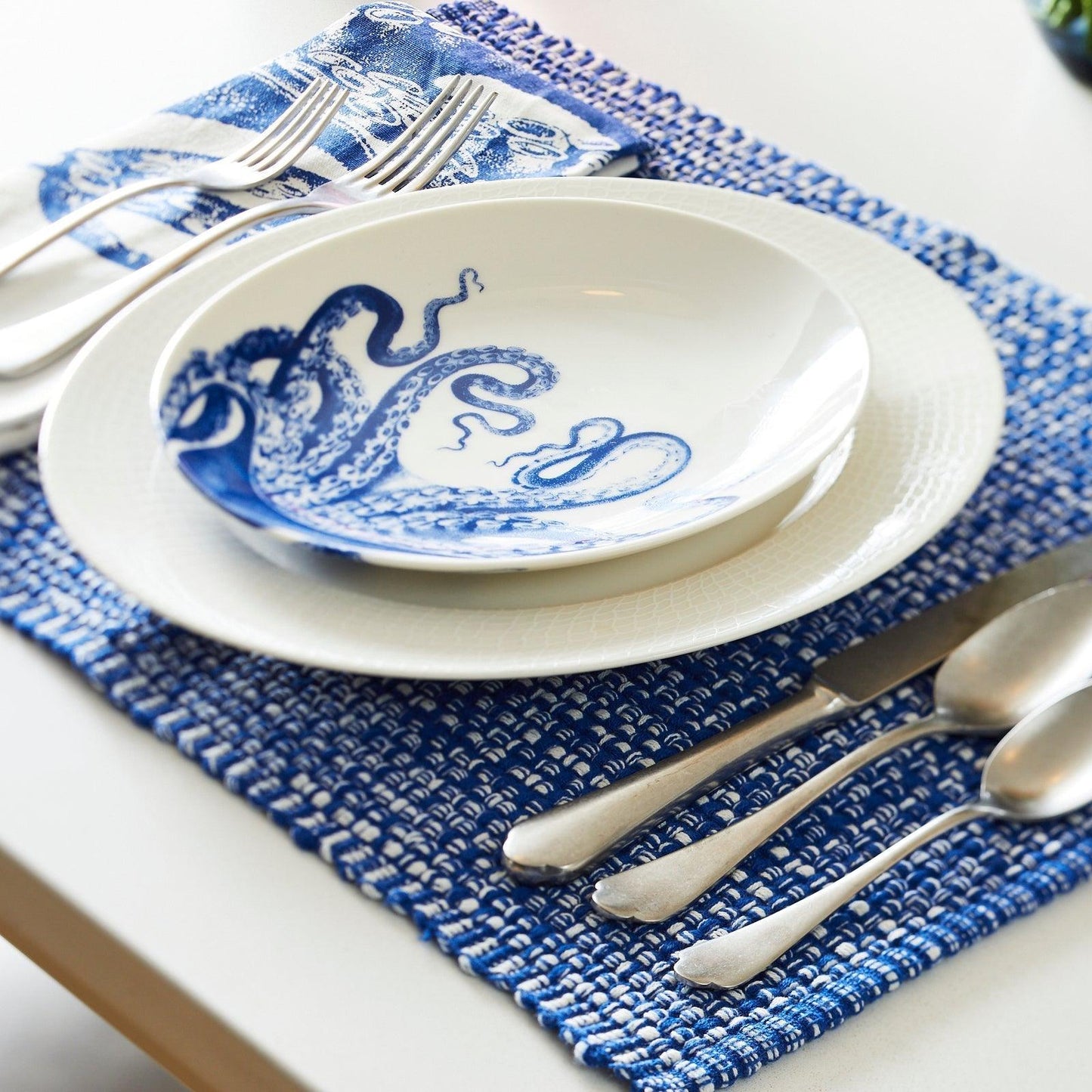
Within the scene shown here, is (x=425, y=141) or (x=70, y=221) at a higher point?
(x=425, y=141)

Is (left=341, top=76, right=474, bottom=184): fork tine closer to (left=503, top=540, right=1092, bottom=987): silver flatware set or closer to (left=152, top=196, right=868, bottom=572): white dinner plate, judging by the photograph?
(left=152, top=196, right=868, bottom=572): white dinner plate

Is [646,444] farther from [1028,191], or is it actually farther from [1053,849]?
[1028,191]

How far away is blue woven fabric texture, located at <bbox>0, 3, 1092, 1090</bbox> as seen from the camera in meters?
0.38

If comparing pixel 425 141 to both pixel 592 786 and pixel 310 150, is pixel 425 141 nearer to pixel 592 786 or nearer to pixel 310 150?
pixel 310 150

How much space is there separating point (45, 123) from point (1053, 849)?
69 centimetres

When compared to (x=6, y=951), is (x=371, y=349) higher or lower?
higher

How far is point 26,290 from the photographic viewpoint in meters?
0.62

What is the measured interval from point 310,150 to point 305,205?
8 centimetres

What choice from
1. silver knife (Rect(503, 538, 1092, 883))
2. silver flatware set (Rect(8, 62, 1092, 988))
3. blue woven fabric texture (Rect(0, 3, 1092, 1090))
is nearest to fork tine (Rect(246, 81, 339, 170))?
silver flatware set (Rect(8, 62, 1092, 988))

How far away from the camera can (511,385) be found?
1.81 ft

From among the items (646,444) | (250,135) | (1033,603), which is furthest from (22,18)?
(1033,603)

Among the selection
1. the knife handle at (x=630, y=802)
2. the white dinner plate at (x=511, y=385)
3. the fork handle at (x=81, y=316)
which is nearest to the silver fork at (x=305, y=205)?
the fork handle at (x=81, y=316)

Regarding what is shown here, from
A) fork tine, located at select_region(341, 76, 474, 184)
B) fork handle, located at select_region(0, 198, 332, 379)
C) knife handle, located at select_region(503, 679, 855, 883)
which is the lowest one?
fork handle, located at select_region(0, 198, 332, 379)

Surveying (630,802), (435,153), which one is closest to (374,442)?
(630,802)
